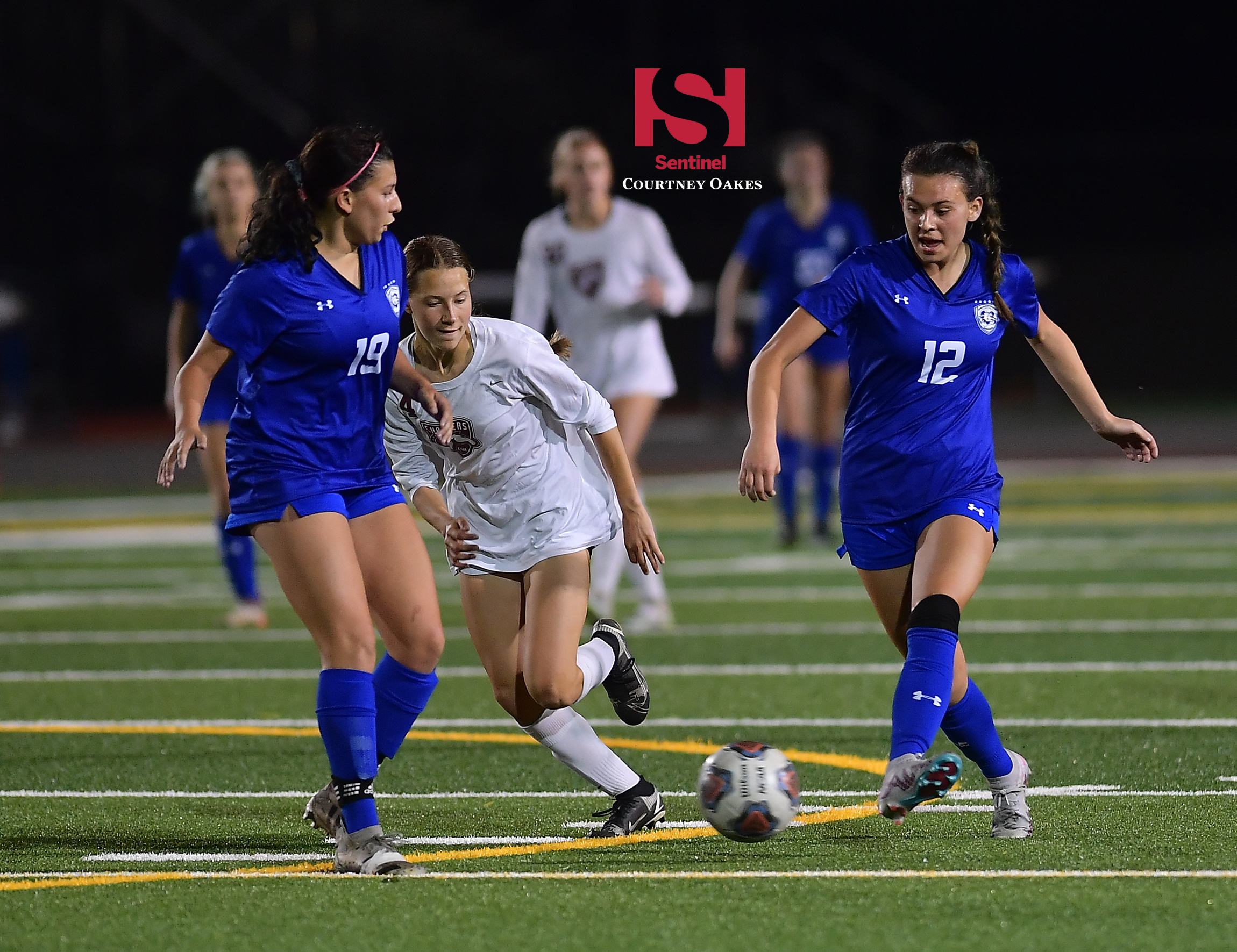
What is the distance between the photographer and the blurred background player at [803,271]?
13.1 metres

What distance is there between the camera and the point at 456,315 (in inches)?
216

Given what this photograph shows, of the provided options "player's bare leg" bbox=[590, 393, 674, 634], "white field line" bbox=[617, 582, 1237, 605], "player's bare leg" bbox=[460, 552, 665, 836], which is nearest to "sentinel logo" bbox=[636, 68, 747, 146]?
"player's bare leg" bbox=[590, 393, 674, 634]

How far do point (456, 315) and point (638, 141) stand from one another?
3.49m

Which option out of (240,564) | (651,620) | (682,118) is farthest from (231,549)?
(682,118)

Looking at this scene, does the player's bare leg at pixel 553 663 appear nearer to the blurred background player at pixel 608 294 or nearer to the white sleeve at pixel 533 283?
the blurred background player at pixel 608 294

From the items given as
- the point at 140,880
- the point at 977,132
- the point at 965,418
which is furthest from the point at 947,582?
the point at 977,132

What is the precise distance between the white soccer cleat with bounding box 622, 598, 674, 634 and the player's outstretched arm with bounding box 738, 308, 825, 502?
16.0 feet

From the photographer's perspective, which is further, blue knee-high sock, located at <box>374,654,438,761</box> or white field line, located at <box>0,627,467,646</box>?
white field line, located at <box>0,627,467,646</box>

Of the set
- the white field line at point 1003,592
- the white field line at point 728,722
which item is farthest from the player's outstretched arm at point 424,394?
the white field line at point 1003,592

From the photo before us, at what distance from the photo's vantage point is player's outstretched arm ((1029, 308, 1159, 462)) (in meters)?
5.54

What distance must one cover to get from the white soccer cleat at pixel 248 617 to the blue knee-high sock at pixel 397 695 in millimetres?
5129

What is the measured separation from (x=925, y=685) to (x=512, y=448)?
4.80ft

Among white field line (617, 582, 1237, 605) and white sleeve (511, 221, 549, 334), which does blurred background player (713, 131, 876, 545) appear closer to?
white field line (617, 582, 1237, 605)

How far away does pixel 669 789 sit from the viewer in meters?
6.14
